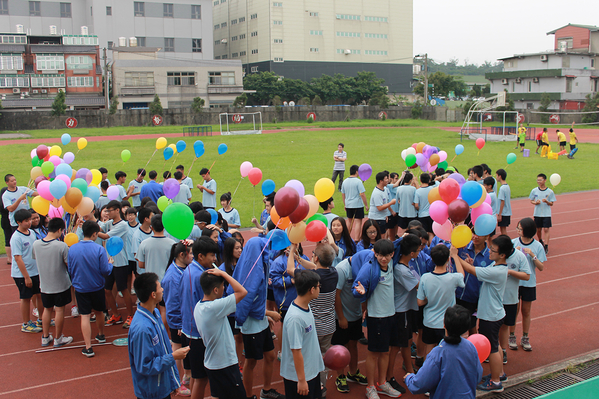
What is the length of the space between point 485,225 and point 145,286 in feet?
12.5

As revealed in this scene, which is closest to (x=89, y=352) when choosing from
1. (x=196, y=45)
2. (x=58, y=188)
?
(x=58, y=188)

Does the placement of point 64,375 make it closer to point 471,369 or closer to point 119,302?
point 119,302

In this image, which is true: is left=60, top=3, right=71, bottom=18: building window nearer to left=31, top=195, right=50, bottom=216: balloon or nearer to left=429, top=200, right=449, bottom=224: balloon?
left=31, top=195, right=50, bottom=216: balloon

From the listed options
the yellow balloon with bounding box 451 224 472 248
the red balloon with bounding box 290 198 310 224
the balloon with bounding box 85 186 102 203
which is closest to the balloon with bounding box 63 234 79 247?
the balloon with bounding box 85 186 102 203

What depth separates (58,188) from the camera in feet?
21.5

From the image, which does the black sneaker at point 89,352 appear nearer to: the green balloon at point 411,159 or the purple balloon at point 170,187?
the purple balloon at point 170,187

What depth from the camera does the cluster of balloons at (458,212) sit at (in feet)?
16.9

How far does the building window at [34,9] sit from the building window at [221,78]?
2342cm

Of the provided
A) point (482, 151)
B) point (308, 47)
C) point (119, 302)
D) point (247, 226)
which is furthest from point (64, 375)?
point (308, 47)

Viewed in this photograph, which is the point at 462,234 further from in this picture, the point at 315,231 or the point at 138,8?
the point at 138,8

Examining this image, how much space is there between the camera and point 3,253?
10891 millimetres

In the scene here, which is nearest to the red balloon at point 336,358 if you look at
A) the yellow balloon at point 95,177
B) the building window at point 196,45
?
the yellow balloon at point 95,177

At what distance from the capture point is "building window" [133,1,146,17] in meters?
61.7

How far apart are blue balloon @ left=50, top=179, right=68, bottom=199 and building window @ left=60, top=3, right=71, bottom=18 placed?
65595 mm
